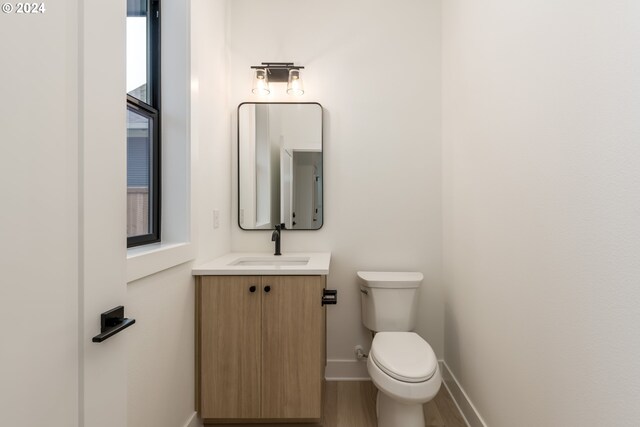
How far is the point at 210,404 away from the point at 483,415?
1.36 metres

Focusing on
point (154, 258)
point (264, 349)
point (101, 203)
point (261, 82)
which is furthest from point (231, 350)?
point (261, 82)

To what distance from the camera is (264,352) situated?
1.54 meters

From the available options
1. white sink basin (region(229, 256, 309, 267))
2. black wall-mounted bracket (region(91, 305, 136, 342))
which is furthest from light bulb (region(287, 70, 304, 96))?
black wall-mounted bracket (region(91, 305, 136, 342))

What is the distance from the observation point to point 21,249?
1.63 ft

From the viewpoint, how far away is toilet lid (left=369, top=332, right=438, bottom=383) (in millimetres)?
1367

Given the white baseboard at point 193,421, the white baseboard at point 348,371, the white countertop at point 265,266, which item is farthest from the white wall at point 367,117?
the white baseboard at point 193,421

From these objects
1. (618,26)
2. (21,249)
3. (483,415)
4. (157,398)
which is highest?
(618,26)

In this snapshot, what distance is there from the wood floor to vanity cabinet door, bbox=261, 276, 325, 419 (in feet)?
0.67

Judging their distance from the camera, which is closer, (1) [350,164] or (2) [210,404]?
(2) [210,404]

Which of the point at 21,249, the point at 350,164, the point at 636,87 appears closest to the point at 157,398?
the point at 21,249

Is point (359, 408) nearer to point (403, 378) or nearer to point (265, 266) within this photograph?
point (403, 378)

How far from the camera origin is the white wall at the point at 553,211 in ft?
2.50

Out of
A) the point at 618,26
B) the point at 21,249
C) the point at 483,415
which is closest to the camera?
the point at 21,249

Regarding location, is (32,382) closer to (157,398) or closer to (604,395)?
(157,398)
